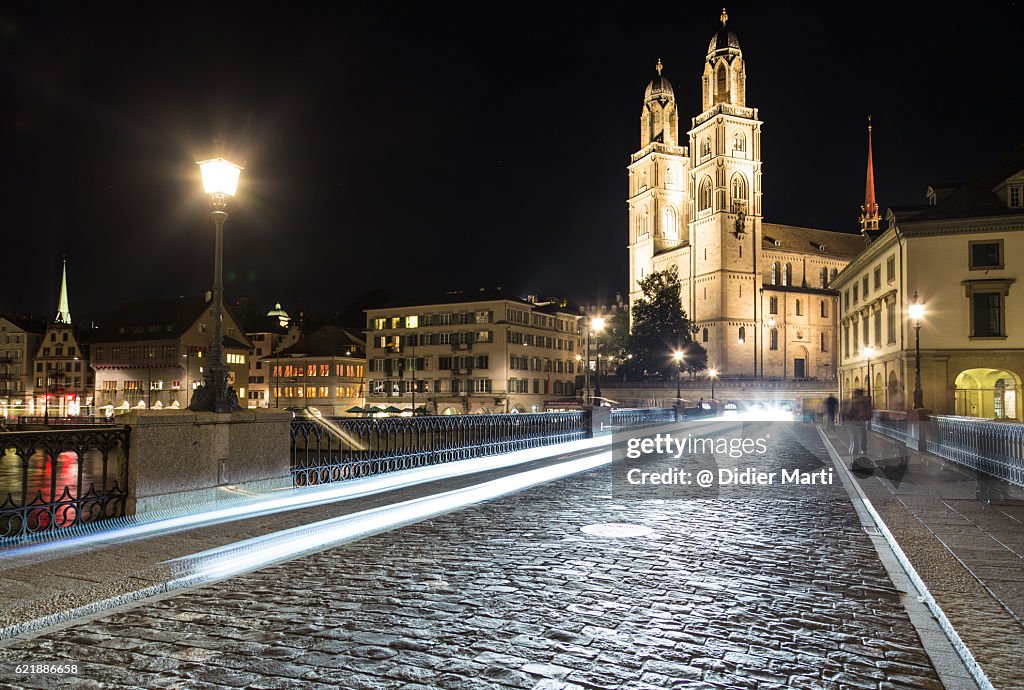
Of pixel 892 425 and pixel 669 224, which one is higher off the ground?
pixel 669 224

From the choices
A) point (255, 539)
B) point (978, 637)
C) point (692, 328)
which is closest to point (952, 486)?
point (978, 637)

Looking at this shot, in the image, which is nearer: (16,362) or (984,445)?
(984,445)

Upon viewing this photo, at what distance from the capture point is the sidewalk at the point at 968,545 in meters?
5.27

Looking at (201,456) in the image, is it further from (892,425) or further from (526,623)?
(892,425)

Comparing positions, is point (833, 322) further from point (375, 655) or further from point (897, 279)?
point (375, 655)

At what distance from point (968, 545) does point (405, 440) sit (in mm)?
14435

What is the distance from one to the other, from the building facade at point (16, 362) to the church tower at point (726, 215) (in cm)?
8942

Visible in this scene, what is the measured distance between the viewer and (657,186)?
122m

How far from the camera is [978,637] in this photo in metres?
5.23

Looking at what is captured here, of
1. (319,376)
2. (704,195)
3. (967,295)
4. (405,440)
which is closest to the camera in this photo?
(405,440)

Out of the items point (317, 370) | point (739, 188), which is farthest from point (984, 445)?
point (739, 188)

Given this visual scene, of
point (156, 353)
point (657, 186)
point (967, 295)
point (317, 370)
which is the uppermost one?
point (657, 186)

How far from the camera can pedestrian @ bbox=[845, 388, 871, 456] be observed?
2166 cm

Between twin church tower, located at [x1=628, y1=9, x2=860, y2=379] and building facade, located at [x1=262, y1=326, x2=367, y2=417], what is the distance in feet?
157
